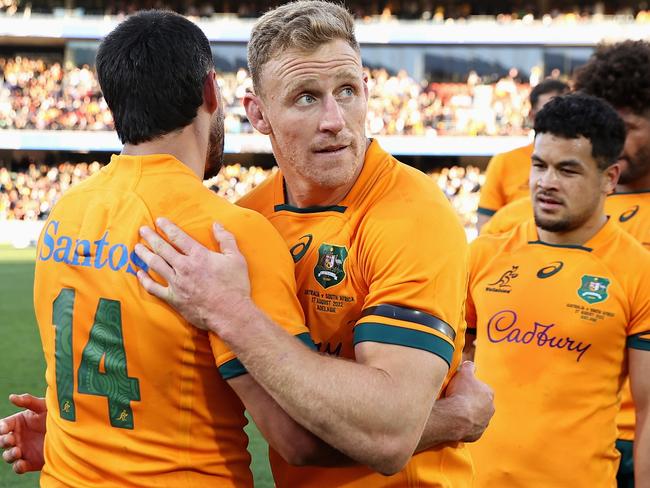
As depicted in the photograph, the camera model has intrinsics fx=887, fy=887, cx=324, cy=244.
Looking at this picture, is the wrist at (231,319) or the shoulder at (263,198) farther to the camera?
the shoulder at (263,198)

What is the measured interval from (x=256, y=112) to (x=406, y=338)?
96 cm

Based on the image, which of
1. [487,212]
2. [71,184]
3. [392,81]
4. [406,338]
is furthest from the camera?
[392,81]

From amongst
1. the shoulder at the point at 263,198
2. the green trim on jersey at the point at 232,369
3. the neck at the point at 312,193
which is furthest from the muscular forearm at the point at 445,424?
the shoulder at the point at 263,198

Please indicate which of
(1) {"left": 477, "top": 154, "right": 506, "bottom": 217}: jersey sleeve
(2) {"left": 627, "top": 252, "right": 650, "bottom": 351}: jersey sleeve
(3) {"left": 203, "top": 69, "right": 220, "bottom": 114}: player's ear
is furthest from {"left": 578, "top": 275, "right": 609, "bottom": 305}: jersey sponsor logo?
(1) {"left": 477, "top": 154, "right": 506, "bottom": 217}: jersey sleeve

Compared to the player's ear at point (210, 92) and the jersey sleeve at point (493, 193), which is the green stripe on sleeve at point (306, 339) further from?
the jersey sleeve at point (493, 193)

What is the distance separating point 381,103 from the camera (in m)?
31.6

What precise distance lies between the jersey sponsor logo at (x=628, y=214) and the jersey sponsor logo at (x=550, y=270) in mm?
910

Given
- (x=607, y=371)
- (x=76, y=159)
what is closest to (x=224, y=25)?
(x=76, y=159)

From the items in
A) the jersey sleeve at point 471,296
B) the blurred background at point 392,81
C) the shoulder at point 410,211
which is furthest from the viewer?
the blurred background at point 392,81

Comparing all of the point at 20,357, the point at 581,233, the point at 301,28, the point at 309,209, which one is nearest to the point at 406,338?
the point at 309,209

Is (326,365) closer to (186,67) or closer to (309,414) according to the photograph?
(309,414)

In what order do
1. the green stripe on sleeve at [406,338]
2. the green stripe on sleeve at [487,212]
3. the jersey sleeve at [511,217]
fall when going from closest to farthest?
1. the green stripe on sleeve at [406,338]
2. the jersey sleeve at [511,217]
3. the green stripe on sleeve at [487,212]

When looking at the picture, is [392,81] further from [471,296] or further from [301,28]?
[301,28]

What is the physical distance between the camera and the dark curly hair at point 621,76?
4.19 metres
